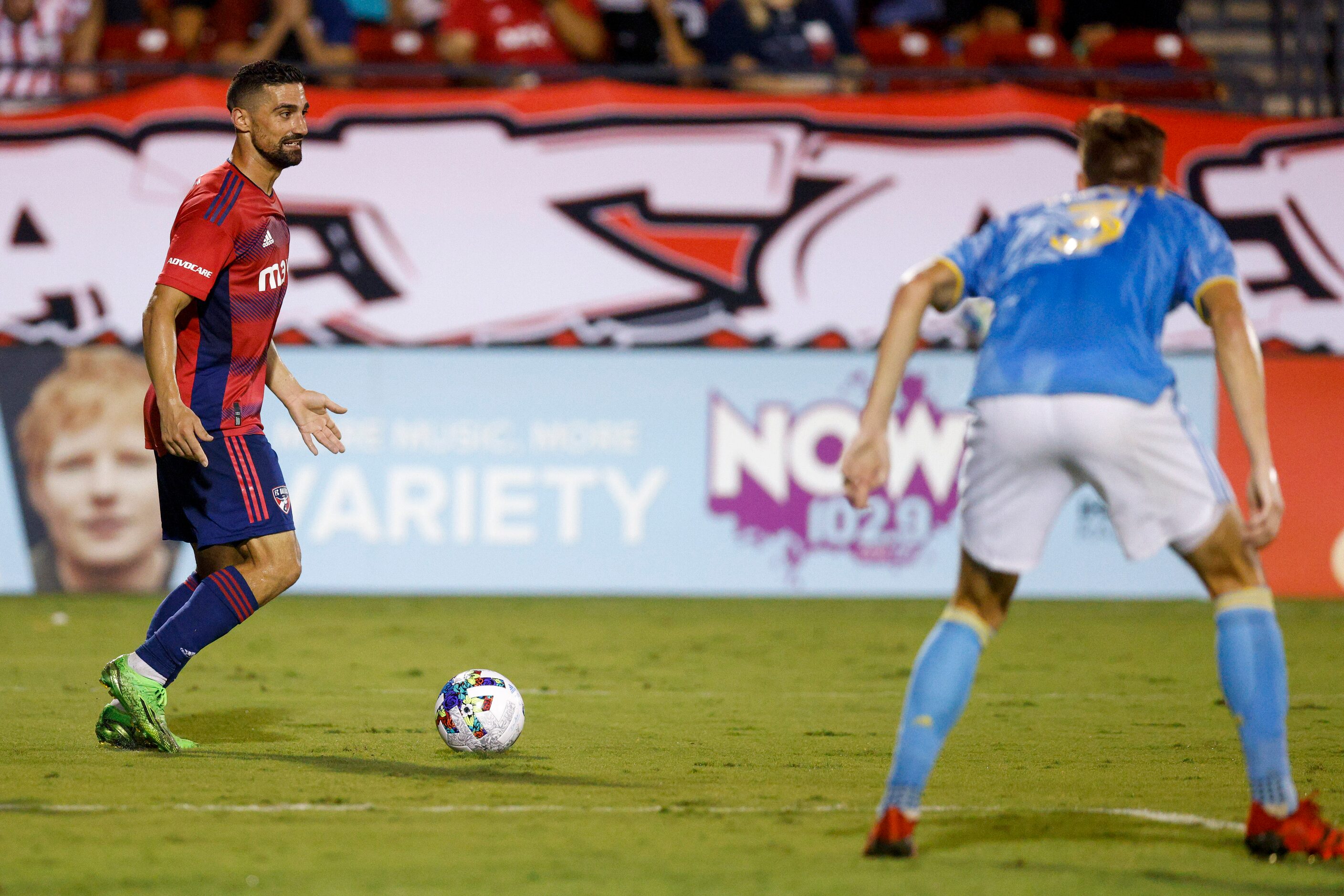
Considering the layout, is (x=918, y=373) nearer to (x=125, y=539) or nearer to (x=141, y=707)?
(x=125, y=539)

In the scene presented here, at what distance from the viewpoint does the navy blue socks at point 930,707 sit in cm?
381

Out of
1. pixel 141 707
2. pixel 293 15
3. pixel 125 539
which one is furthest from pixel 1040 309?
pixel 293 15

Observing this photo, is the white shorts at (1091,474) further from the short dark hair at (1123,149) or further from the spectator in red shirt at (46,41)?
the spectator in red shirt at (46,41)

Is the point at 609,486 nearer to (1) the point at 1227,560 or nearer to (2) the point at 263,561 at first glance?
(2) the point at 263,561

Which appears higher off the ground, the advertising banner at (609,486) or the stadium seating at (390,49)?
the stadium seating at (390,49)

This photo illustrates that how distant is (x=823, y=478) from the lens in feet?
37.2

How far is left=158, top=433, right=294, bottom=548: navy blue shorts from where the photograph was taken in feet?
17.7

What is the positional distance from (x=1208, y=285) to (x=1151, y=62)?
9.68 metres

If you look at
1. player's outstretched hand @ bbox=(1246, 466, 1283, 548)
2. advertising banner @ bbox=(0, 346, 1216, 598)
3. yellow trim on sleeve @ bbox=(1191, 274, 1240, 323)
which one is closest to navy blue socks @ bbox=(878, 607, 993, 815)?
player's outstretched hand @ bbox=(1246, 466, 1283, 548)

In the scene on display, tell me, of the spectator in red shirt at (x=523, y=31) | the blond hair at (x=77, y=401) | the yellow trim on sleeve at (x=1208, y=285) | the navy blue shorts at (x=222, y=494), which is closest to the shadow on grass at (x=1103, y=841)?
the yellow trim on sleeve at (x=1208, y=285)

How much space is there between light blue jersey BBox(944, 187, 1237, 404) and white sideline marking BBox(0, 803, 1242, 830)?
1.25 meters

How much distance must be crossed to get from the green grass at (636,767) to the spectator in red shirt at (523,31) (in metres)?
5.00

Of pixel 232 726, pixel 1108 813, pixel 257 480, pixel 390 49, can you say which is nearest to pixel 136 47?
pixel 390 49

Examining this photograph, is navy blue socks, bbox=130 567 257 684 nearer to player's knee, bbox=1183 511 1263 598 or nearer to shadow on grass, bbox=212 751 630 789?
shadow on grass, bbox=212 751 630 789
